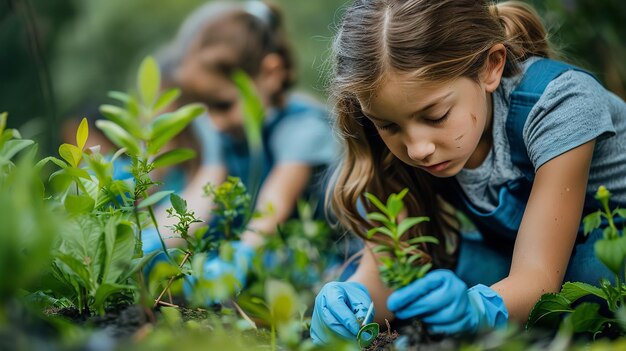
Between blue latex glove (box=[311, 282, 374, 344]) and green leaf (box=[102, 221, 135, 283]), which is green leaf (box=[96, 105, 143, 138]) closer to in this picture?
green leaf (box=[102, 221, 135, 283])

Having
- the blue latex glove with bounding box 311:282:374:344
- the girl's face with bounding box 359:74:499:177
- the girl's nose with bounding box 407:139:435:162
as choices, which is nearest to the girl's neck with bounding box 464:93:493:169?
the girl's face with bounding box 359:74:499:177

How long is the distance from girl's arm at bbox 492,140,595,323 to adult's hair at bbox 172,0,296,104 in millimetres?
1653

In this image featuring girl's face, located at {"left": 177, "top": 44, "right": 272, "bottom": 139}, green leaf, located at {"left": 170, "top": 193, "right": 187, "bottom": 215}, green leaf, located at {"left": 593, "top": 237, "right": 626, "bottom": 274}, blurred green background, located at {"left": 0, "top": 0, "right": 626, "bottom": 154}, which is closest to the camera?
green leaf, located at {"left": 593, "top": 237, "right": 626, "bottom": 274}

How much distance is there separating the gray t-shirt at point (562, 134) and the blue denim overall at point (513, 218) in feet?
0.06

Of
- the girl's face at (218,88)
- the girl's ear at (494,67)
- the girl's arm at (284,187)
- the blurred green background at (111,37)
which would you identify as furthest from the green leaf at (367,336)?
the blurred green background at (111,37)

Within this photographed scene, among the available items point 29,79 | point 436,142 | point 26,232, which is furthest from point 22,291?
point 29,79

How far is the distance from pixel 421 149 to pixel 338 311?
0.92ft

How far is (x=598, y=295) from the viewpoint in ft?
3.22

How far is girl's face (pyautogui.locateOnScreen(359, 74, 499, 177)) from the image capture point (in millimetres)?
1183

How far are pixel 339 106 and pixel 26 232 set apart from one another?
2.56 feet

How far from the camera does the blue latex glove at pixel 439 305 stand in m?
0.82

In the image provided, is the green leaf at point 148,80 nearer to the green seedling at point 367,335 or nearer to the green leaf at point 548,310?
the green seedling at point 367,335

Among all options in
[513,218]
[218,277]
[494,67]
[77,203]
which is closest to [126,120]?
[77,203]

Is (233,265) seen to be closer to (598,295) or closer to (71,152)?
(71,152)
